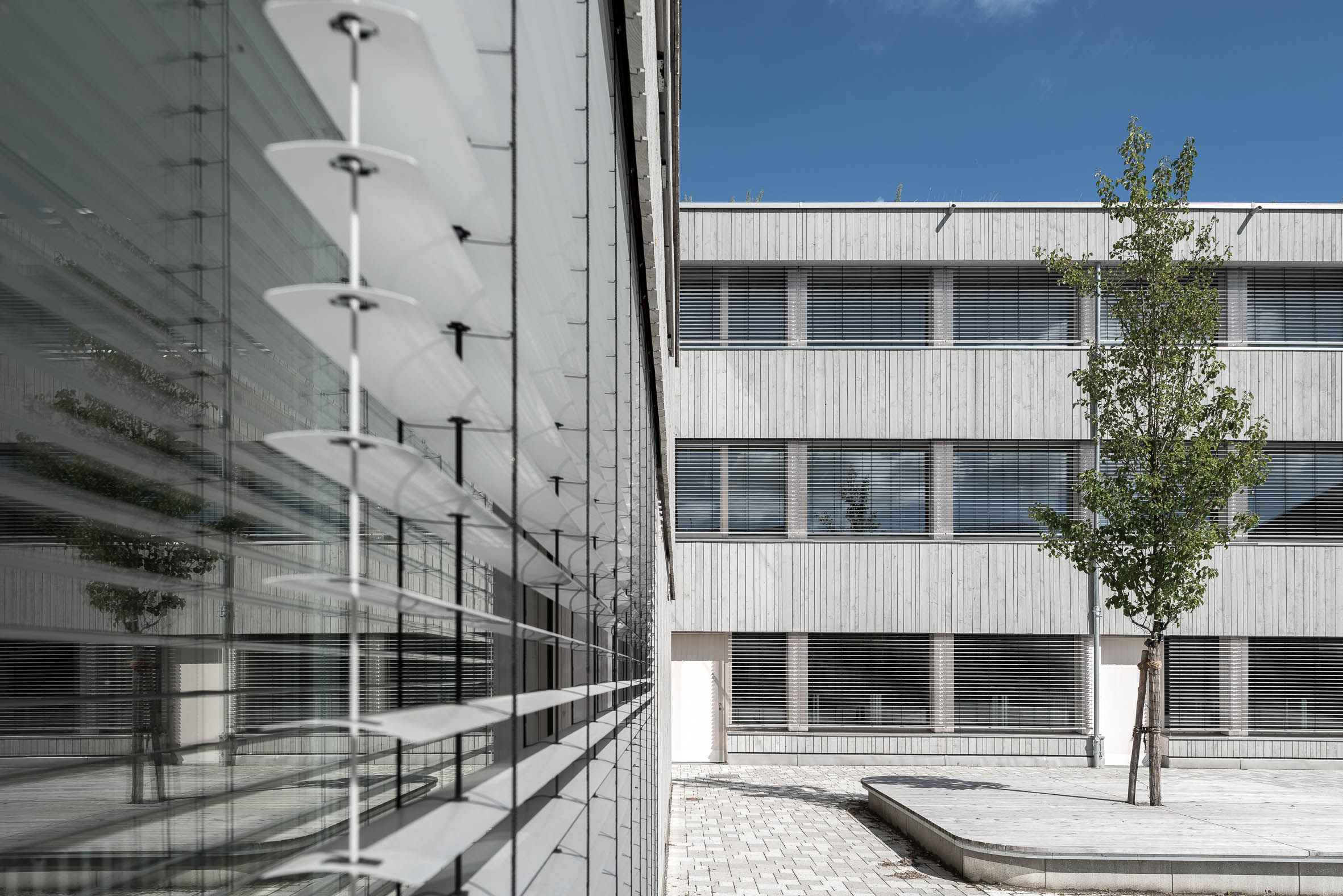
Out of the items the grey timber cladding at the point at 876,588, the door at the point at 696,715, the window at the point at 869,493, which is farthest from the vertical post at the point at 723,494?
the door at the point at 696,715

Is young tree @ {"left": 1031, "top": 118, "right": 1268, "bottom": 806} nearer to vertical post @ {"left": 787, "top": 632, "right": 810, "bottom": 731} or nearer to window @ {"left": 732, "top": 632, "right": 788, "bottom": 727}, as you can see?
vertical post @ {"left": 787, "top": 632, "right": 810, "bottom": 731}

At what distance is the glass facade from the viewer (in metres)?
0.62

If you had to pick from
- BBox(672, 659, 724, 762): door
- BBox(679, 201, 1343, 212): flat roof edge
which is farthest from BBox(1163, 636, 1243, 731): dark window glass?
BBox(679, 201, 1343, 212): flat roof edge

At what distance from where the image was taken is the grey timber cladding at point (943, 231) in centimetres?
2166

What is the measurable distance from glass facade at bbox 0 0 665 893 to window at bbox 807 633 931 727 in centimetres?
2003

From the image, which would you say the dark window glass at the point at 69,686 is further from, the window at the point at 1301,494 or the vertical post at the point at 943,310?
the window at the point at 1301,494

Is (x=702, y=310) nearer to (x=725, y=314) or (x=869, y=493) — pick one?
(x=725, y=314)

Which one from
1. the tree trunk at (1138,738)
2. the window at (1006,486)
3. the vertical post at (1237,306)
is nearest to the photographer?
the tree trunk at (1138,738)

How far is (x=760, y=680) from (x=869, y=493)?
14.9 feet

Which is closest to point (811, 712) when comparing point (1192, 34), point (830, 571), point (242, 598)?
point (830, 571)

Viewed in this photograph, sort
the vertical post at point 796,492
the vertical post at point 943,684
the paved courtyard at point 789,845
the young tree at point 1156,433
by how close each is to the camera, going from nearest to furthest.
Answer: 1. the paved courtyard at point 789,845
2. the young tree at point 1156,433
3. the vertical post at point 943,684
4. the vertical post at point 796,492

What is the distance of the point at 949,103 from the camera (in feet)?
206

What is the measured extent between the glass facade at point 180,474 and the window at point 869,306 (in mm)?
20926

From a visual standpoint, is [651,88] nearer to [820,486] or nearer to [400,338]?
[400,338]
